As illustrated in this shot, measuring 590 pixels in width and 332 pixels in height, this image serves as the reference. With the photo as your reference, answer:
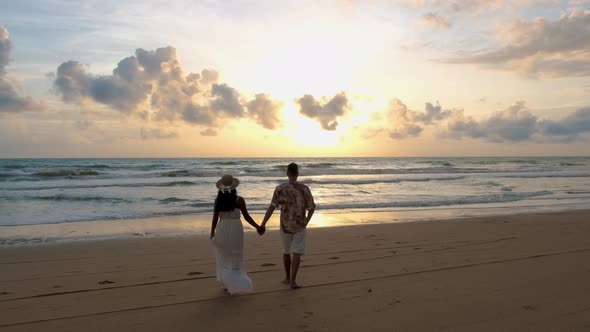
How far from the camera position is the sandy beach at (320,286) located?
4.26 meters

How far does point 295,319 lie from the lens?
4.33 m

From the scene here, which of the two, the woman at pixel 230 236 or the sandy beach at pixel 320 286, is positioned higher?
the woman at pixel 230 236

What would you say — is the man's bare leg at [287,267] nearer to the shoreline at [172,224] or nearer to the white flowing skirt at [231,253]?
the white flowing skirt at [231,253]

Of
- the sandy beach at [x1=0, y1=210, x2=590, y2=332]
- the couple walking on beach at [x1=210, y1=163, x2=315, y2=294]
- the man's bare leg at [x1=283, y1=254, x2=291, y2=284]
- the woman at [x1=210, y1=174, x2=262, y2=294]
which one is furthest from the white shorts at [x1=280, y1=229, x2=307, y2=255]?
the woman at [x1=210, y1=174, x2=262, y2=294]

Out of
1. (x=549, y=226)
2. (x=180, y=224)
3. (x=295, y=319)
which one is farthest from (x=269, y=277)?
(x=549, y=226)

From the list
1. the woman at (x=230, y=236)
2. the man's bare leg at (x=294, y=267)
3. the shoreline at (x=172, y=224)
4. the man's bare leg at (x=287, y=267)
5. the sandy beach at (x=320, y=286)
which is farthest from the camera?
the shoreline at (x=172, y=224)

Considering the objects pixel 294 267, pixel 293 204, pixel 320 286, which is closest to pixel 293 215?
pixel 293 204

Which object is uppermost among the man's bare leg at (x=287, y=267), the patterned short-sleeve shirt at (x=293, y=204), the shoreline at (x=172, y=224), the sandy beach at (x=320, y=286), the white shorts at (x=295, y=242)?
the patterned short-sleeve shirt at (x=293, y=204)

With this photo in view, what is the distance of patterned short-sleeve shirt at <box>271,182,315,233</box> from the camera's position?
5.34 meters

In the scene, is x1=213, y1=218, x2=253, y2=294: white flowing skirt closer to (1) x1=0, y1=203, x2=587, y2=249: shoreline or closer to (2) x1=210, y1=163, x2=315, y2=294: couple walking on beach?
(2) x1=210, y1=163, x2=315, y2=294: couple walking on beach

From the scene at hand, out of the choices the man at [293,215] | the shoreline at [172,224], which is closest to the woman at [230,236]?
the man at [293,215]

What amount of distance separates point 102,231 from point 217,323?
7.20m

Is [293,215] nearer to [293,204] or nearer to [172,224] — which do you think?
[293,204]

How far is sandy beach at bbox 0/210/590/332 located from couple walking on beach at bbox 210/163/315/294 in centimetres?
25
